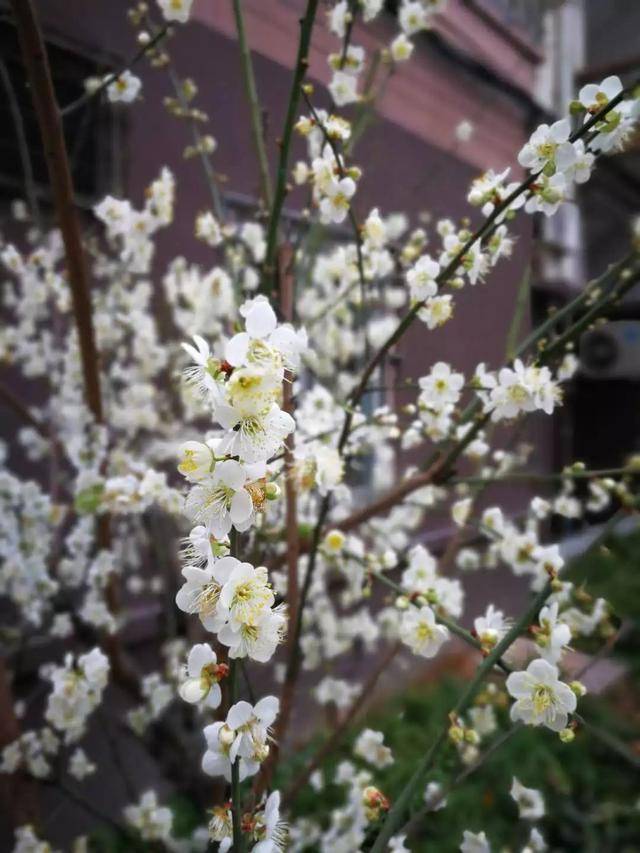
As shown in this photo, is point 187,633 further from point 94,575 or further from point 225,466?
point 225,466

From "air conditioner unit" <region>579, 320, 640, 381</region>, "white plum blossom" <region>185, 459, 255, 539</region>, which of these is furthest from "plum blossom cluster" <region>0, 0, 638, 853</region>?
"air conditioner unit" <region>579, 320, 640, 381</region>

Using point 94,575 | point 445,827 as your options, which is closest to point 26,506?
point 94,575

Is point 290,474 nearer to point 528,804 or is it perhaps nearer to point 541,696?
point 541,696

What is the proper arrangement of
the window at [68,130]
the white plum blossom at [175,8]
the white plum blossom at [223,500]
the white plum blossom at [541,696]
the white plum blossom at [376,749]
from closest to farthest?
the white plum blossom at [223,500] < the white plum blossom at [541,696] < the white plum blossom at [175,8] < the white plum blossom at [376,749] < the window at [68,130]

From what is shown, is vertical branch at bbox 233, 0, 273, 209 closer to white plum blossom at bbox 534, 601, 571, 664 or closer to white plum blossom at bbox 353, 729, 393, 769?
white plum blossom at bbox 534, 601, 571, 664

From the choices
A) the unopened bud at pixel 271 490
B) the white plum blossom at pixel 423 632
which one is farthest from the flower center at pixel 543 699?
the unopened bud at pixel 271 490

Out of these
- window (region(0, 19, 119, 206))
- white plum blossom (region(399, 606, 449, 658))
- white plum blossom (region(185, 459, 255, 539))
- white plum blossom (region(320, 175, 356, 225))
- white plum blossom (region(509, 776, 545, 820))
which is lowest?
white plum blossom (region(509, 776, 545, 820))

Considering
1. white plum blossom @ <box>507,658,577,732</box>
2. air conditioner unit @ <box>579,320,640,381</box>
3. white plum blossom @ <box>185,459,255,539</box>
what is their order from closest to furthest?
1. white plum blossom @ <box>185,459,255,539</box>
2. white plum blossom @ <box>507,658,577,732</box>
3. air conditioner unit @ <box>579,320,640,381</box>

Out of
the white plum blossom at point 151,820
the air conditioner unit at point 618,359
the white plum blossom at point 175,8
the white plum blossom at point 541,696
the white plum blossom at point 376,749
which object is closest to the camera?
the white plum blossom at point 541,696

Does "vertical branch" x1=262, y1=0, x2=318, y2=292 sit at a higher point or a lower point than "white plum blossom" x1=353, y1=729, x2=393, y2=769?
higher

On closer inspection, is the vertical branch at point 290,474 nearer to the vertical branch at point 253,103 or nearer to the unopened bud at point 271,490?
the vertical branch at point 253,103
